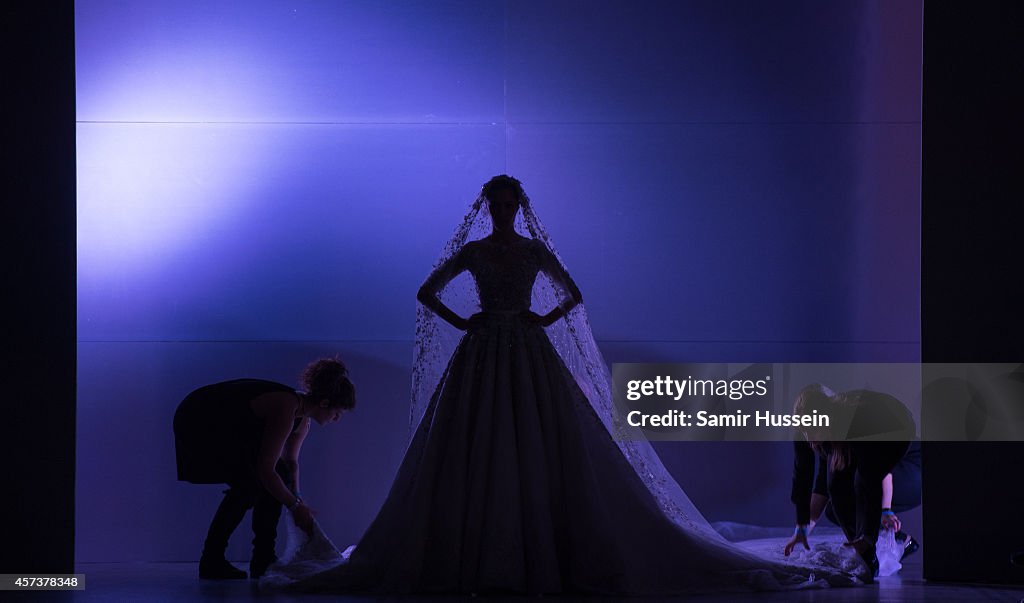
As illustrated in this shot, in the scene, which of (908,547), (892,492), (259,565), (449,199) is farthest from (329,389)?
(908,547)

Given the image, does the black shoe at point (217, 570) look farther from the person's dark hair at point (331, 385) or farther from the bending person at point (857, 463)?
the bending person at point (857, 463)

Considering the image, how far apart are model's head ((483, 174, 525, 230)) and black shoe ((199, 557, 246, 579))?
1.79 m

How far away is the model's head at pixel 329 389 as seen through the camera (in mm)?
4309

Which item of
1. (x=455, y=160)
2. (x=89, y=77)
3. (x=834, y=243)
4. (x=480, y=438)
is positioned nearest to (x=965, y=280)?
(x=834, y=243)

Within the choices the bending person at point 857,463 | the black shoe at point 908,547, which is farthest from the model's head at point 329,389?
the black shoe at point 908,547

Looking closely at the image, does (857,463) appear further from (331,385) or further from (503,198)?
(331,385)

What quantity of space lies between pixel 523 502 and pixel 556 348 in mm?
730

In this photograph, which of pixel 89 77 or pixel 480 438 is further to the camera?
pixel 89 77

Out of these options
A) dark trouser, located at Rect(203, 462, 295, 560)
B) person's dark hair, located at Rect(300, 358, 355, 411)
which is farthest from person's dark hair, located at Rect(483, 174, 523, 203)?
dark trouser, located at Rect(203, 462, 295, 560)

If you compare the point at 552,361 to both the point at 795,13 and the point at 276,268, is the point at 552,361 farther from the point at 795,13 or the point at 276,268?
the point at 795,13

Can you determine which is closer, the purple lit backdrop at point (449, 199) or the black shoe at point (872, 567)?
the black shoe at point (872, 567)
